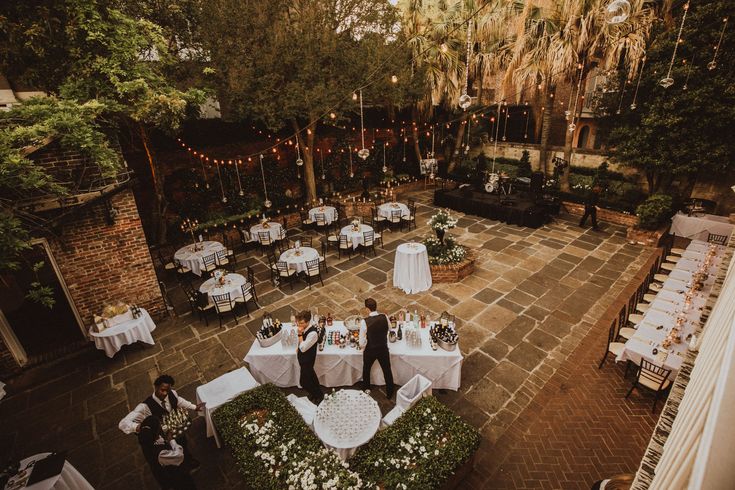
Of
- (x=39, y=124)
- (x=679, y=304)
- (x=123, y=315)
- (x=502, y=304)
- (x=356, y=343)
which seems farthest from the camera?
(x=502, y=304)

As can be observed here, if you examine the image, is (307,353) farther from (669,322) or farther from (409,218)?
(409,218)

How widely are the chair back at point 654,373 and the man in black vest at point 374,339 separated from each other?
3832 mm

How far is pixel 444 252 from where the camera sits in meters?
9.72

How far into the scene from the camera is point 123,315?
736 cm

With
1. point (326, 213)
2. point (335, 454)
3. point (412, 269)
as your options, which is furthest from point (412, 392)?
point (326, 213)

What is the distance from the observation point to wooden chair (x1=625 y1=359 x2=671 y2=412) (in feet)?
17.2

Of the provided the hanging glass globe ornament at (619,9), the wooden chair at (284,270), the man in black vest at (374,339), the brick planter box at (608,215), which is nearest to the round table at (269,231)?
the wooden chair at (284,270)

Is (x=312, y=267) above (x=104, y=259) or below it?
below

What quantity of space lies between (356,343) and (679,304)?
5992 millimetres

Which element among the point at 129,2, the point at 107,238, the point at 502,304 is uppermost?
the point at 129,2

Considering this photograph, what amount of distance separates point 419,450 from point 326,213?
930 cm

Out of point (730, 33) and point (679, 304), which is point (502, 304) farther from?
point (730, 33)

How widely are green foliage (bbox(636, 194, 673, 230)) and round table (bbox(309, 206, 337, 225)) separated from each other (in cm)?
968

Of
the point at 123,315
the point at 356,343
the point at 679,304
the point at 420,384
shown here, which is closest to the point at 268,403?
the point at 356,343
